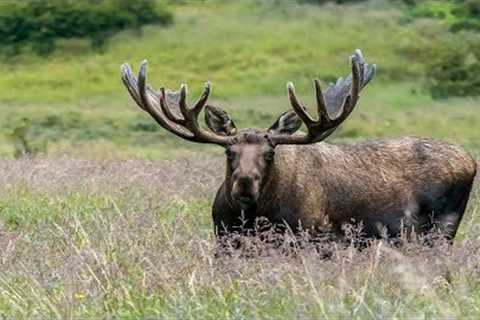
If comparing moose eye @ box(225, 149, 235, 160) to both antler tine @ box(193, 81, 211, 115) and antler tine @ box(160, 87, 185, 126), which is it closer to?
antler tine @ box(193, 81, 211, 115)

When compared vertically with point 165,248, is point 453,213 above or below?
below

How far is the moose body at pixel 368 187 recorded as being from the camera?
9.78 m

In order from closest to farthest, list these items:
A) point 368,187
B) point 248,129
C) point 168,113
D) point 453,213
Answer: point 248,129
point 168,113
point 368,187
point 453,213

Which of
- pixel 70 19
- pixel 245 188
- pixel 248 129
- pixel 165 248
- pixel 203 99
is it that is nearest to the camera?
pixel 165 248

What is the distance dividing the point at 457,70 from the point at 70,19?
16249 millimetres

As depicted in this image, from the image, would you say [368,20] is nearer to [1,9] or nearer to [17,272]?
[1,9]

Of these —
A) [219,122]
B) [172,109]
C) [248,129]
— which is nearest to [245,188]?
[248,129]

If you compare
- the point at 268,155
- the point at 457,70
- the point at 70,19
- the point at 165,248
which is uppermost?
the point at 268,155

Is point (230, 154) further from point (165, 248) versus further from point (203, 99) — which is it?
point (165, 248)

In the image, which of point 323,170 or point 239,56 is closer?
point 323,170

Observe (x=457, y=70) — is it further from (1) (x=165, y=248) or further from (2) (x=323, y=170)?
(1) (x=165, y=248)

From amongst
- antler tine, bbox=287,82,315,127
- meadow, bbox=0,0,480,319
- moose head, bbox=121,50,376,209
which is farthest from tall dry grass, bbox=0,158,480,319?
antler tine, bbox=287,82,315,127

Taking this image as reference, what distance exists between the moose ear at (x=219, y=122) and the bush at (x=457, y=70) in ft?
Result: 105

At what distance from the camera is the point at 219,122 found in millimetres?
9852
